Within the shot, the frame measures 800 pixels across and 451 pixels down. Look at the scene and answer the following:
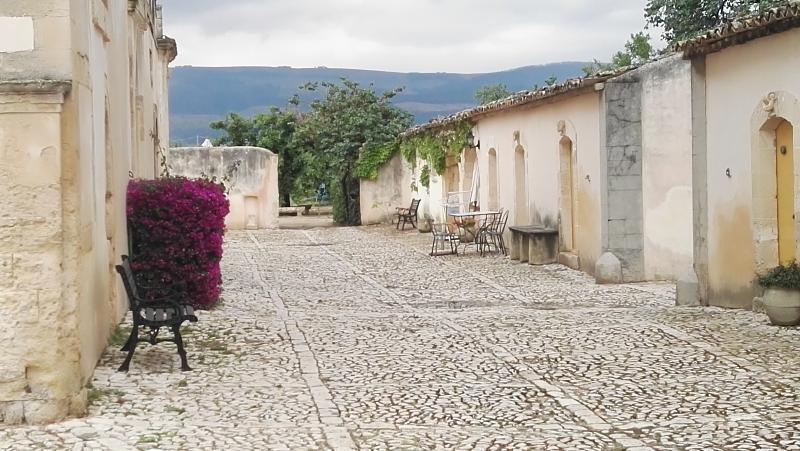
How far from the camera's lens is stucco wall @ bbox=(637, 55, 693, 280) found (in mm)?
14852

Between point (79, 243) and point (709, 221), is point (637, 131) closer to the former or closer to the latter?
point (709, 221)

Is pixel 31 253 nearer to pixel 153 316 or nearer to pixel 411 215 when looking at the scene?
pixel 153 316

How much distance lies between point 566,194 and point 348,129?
16.1m

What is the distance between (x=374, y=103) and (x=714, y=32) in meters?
23.0

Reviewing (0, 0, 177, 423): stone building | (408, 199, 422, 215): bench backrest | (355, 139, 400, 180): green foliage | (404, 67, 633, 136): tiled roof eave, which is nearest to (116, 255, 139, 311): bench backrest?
(0, 0, 177, 423): stone building

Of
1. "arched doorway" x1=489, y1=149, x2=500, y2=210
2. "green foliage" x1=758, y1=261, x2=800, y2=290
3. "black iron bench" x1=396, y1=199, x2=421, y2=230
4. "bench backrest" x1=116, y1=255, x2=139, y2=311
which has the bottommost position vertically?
"green foliage" x1=758, y1=261, x2=800, y2=290

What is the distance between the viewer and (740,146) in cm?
1145

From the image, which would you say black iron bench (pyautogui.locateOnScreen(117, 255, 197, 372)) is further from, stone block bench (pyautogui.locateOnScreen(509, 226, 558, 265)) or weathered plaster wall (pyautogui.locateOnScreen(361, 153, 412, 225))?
weathered plaster wall (pyautogui.locateOnScreen(361, 153, 412, 225))

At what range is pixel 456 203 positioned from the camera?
25.1 meters

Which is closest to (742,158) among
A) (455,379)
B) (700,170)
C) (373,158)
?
(700,170)

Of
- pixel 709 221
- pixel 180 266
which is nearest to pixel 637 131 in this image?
pixel 709 221

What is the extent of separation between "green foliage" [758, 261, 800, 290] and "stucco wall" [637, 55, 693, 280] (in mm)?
→ 4494

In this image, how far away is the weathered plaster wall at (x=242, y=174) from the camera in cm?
2997

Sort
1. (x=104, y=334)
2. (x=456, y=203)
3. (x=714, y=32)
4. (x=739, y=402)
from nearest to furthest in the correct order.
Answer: (x=739, y=402) → (x=104, y=334) → (x=714, y=32) → (x=456, y=203)
